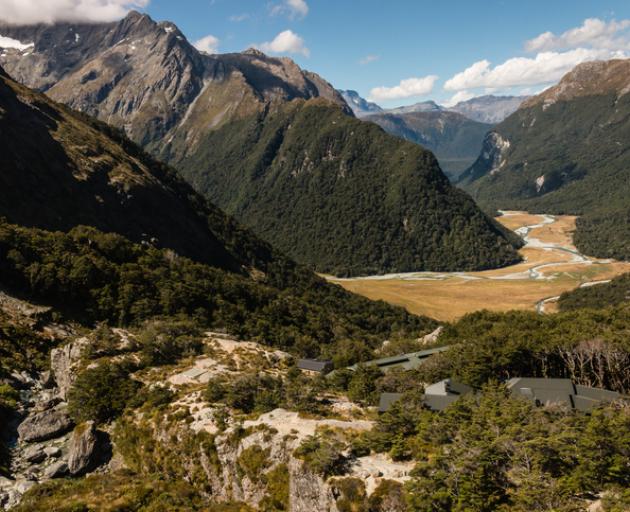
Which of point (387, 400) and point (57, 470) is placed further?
point (387, 400)

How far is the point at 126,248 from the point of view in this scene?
353ft

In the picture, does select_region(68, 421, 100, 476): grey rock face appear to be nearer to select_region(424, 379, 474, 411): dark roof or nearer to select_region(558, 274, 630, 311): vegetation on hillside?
select_region(424, 379, 474, 411): dark roof

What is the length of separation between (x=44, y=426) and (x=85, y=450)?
6.49m

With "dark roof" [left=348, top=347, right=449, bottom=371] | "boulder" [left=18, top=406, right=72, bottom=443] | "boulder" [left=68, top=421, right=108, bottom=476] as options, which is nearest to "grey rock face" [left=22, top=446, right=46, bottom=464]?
"boulder" [left=18, top=406, right=72, bottom=443]

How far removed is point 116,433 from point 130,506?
38.6 ft

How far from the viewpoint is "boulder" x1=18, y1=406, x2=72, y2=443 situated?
52.8 metres


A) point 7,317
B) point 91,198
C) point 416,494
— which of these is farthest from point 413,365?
point 91,198

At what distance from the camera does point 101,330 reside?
70.8 meters

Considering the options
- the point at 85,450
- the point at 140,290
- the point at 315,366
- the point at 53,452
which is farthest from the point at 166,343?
the point at 140,290

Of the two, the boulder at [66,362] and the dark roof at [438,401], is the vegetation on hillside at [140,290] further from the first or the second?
the dark roof at [438,401]

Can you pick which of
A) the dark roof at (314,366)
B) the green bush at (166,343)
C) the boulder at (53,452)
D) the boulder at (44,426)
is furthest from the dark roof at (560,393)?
the boulder at (44,426)

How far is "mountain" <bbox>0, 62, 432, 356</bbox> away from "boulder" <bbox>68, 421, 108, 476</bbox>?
1240 inches

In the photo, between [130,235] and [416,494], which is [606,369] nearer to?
[416,494]

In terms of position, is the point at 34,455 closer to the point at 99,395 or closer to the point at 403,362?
the point at 99,395
